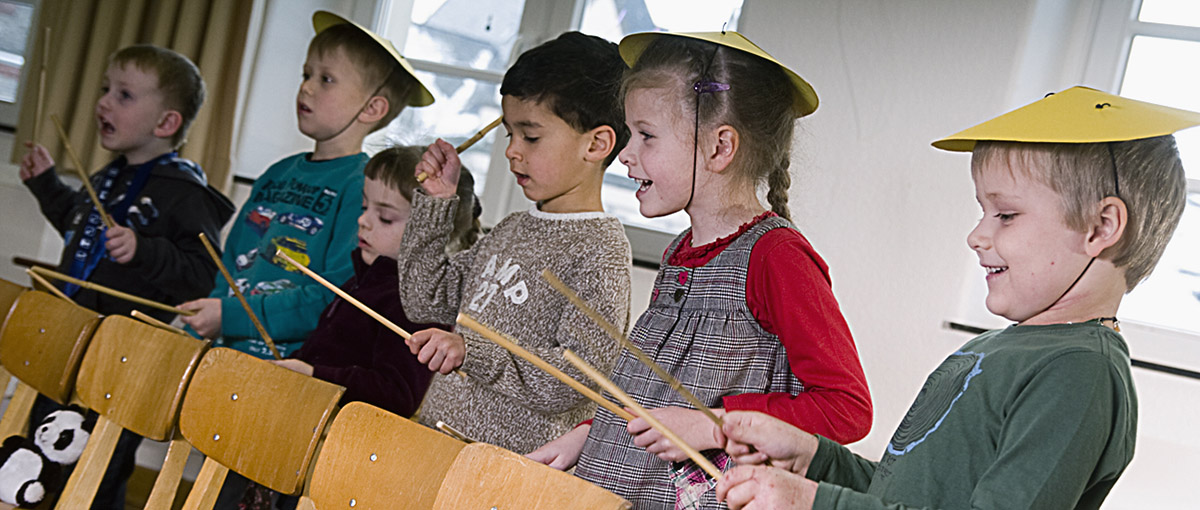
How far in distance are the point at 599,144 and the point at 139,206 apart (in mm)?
1443

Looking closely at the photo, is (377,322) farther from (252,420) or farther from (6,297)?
(6,297)

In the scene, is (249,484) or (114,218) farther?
(114,218)

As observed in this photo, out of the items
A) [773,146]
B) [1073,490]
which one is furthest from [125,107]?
[1073,490]

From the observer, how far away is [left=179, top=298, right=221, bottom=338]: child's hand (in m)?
2.20

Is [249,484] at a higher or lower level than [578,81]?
lower

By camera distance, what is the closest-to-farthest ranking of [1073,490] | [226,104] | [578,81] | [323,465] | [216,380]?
1. [1073,490]
2. [323,465]
3. [216,380]
4. [578,81]
5. [226,104]

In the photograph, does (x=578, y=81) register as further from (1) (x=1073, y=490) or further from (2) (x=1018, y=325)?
(1) (x=1073, y=490)

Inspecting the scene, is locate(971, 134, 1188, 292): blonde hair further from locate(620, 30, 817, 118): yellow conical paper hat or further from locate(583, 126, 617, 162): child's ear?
locate(583, 126, 617, 162): child's ear

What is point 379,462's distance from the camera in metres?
1.31

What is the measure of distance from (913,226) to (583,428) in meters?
1.34

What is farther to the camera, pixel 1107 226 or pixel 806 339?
pixel 806 339

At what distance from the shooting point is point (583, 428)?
150 centimetres

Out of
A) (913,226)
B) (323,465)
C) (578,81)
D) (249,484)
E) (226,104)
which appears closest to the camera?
(323,465)

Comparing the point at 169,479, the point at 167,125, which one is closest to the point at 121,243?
the point at 167,125
